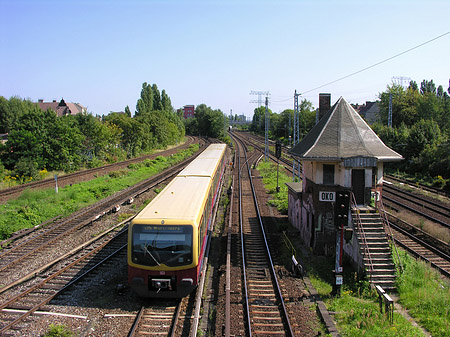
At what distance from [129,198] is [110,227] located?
16.9ft

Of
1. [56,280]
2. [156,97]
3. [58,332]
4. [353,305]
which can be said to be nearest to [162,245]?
[58,332]

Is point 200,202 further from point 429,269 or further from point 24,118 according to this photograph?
point 24,118

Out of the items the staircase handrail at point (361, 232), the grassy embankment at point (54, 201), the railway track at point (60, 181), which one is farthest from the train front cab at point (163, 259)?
the railway track at point (60, 181)

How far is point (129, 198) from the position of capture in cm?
2269

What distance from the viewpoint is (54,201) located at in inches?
861

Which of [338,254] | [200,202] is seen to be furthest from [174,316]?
[338,254]

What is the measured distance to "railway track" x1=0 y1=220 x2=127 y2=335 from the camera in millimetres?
9289

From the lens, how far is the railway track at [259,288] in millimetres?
9145

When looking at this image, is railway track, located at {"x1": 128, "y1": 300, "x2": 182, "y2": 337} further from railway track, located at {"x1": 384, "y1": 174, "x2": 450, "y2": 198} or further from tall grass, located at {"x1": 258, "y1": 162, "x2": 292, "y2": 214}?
railway track, located at {"x1": 384, "y1": 174, "x2": 450, "y2": 198}

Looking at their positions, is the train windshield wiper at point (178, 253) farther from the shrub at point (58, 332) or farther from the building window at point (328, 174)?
the building window at point (328, 174)

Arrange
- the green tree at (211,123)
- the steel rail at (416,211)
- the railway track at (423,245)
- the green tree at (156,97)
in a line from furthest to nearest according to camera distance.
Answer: the green tree at (211,123) < the green tree at (156,97) < the steel rail at (416,211) < the railway track at (423,245)

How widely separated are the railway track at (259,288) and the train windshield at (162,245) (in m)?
2.36

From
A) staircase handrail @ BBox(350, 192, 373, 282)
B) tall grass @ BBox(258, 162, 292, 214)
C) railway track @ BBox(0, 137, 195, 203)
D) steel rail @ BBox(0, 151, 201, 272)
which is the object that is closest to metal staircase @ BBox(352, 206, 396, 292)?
staircase handrail @ BBox(350, 192, 373, 282)

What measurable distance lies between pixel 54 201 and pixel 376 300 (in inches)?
740
